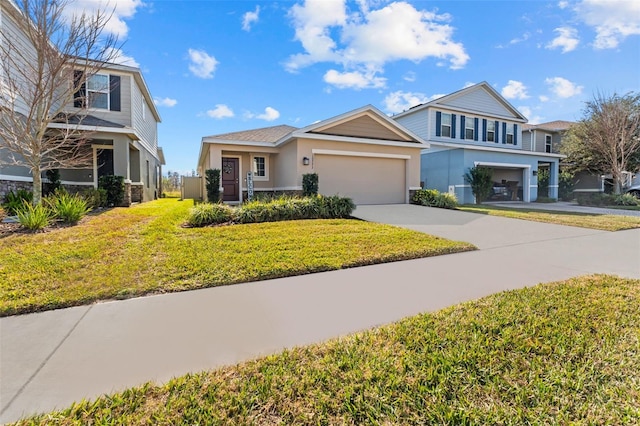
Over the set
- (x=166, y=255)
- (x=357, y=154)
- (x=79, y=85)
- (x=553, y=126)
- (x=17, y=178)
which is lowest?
A: (x=166, y=255)

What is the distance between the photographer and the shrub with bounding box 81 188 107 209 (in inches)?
390

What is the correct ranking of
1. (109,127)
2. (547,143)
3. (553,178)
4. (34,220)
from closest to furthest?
(34,220)
(109,127)
(553,178)
(547,143)

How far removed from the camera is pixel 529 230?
325 inches

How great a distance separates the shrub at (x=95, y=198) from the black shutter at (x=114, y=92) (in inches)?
195

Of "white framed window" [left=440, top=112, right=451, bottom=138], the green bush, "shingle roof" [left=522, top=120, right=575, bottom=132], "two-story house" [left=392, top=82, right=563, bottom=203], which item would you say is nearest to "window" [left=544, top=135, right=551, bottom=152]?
"shingle roof" [left=522, top=120, right=575, bottom=132]

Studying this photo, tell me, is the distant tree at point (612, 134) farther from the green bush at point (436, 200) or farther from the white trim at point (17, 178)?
the white trim at point (17, 178)

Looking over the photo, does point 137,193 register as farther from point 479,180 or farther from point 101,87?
point 479,180

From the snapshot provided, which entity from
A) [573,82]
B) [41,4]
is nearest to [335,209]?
[41,4]

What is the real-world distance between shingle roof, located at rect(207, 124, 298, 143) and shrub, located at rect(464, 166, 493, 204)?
10.6 meters

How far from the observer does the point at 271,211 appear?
877 centimetres

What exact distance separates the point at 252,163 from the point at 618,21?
16.6 metres

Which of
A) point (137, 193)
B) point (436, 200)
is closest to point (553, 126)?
point (436, 200)

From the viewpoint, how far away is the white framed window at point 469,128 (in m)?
19.7

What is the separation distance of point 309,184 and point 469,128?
13682mm
